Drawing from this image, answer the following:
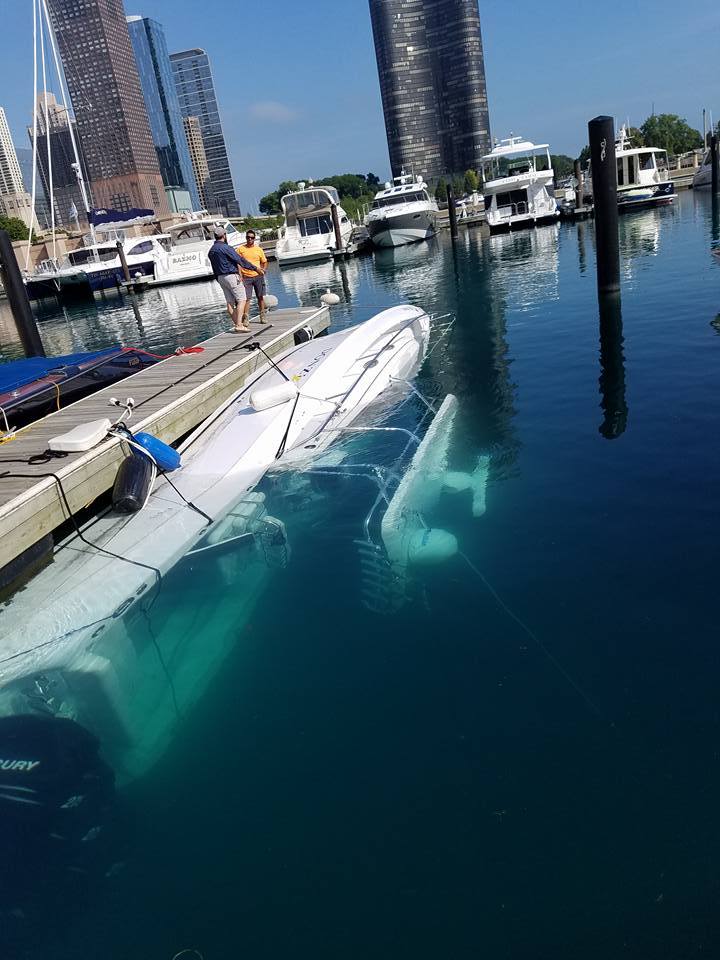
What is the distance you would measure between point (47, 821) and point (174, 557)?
8.22ft

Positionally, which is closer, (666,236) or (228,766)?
(228,766)

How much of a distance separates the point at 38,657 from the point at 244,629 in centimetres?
141

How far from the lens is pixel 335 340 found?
10664 millimetres

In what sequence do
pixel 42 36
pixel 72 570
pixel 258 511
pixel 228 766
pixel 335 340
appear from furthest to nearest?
1. pixel 42 36
2. pixel 335 340
3. pixel 258 511
4. pixel 72 570
5. pixel 228 766

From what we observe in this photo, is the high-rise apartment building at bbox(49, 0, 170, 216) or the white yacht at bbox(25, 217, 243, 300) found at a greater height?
the high-rise apartment building at bbox(49, 0, 170, 216)

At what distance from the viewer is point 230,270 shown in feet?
36.7

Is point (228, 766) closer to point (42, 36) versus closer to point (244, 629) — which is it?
point (244, 629)

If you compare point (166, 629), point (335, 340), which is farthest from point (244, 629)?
point (335, 340)

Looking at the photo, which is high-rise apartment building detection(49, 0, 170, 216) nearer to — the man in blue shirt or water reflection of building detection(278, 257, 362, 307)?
water reflection of building detection(278, 257, 362, 307)

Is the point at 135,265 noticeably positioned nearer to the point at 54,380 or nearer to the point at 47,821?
the point at 54,380

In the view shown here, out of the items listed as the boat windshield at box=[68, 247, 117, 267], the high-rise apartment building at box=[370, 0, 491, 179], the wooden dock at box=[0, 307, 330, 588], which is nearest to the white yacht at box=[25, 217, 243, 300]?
the boat windshield at box=[68, 247, 117, 267]

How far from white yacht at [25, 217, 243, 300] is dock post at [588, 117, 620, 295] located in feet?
84.1

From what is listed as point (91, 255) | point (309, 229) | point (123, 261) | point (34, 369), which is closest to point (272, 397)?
point (34, 369)

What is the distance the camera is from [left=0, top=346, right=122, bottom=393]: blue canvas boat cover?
9.12 meters
